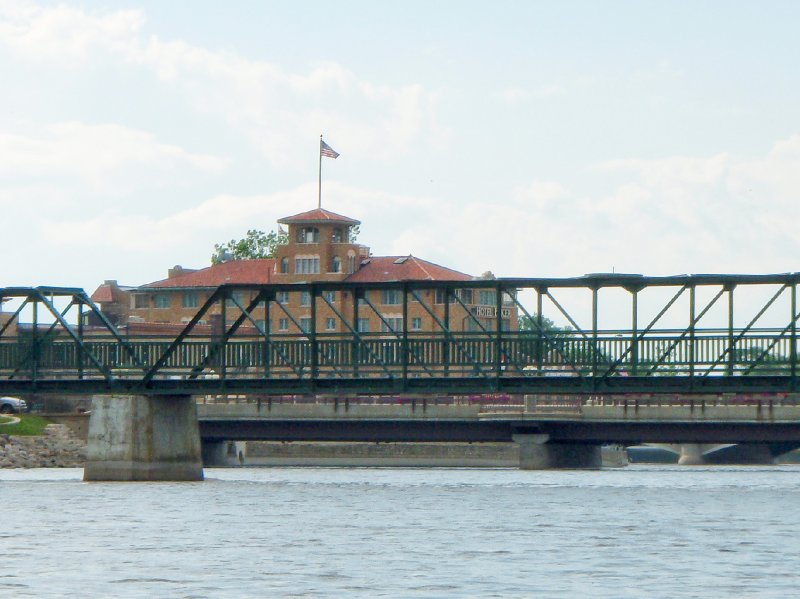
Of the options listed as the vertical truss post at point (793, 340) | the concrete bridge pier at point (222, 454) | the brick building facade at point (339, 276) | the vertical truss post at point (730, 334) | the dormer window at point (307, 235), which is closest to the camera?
the vertical truss post at point (793, 340)

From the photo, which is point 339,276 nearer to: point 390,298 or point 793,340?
point 390,298

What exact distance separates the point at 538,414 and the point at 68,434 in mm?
28204

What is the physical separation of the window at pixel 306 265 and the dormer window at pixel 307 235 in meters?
2.10

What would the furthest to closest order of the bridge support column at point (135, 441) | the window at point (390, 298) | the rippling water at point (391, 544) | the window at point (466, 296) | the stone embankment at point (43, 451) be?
the window at point (390, 298) → the window at point (466, 296) → the stone embankment at point (43, 451) → the bridge support column at point (135, 441) → the rippling water at point (391, 544)

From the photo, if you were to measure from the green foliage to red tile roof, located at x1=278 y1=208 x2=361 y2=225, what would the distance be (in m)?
68.3

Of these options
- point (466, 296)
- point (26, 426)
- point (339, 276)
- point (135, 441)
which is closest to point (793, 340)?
point (135, 441)

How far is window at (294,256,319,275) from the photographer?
596ft

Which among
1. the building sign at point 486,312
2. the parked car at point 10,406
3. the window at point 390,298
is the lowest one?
the parked car at point 10,406

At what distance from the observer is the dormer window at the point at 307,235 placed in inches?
7195

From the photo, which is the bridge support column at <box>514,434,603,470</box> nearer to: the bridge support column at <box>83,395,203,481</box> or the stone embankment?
the stone embankment

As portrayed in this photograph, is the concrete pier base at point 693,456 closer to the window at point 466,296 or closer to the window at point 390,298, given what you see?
the window at point 466,296

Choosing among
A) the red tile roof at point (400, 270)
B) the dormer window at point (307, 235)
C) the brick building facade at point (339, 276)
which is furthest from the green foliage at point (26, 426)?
the dormer window at point (307, 235)

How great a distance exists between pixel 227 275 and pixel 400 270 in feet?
70.1

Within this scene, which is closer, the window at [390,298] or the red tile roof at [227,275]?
the window at [390,298]
